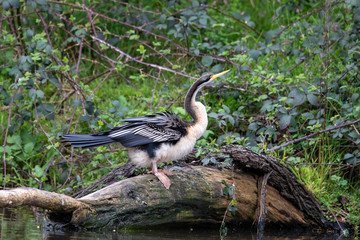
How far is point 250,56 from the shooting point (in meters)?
6.18

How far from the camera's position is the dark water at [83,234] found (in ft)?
13.6

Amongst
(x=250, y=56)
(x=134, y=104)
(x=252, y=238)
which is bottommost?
(x=252, y=238)

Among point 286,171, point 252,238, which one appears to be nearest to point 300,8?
point 286,171

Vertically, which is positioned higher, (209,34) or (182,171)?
(209,34)

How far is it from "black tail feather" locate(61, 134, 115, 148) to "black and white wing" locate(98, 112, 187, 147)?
0.07 m

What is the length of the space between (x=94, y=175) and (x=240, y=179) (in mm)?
1897

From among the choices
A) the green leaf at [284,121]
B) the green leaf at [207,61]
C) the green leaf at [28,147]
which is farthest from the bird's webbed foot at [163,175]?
the green leaf at [28,147]

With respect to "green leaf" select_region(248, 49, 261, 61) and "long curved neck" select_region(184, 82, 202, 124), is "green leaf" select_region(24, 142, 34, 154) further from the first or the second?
"green leaf" select_region(248, 49, 261, 61)

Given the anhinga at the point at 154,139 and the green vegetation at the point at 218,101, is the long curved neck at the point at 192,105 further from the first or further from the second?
the green vegetation at the point at 218,101

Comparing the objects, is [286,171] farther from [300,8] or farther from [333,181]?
[300,8]

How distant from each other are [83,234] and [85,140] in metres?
0.75

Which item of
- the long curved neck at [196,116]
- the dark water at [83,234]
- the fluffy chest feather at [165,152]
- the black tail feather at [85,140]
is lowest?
the dark water at [83,234]

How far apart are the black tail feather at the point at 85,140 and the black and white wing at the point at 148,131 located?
7 centimetres

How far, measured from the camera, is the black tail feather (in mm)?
4379
